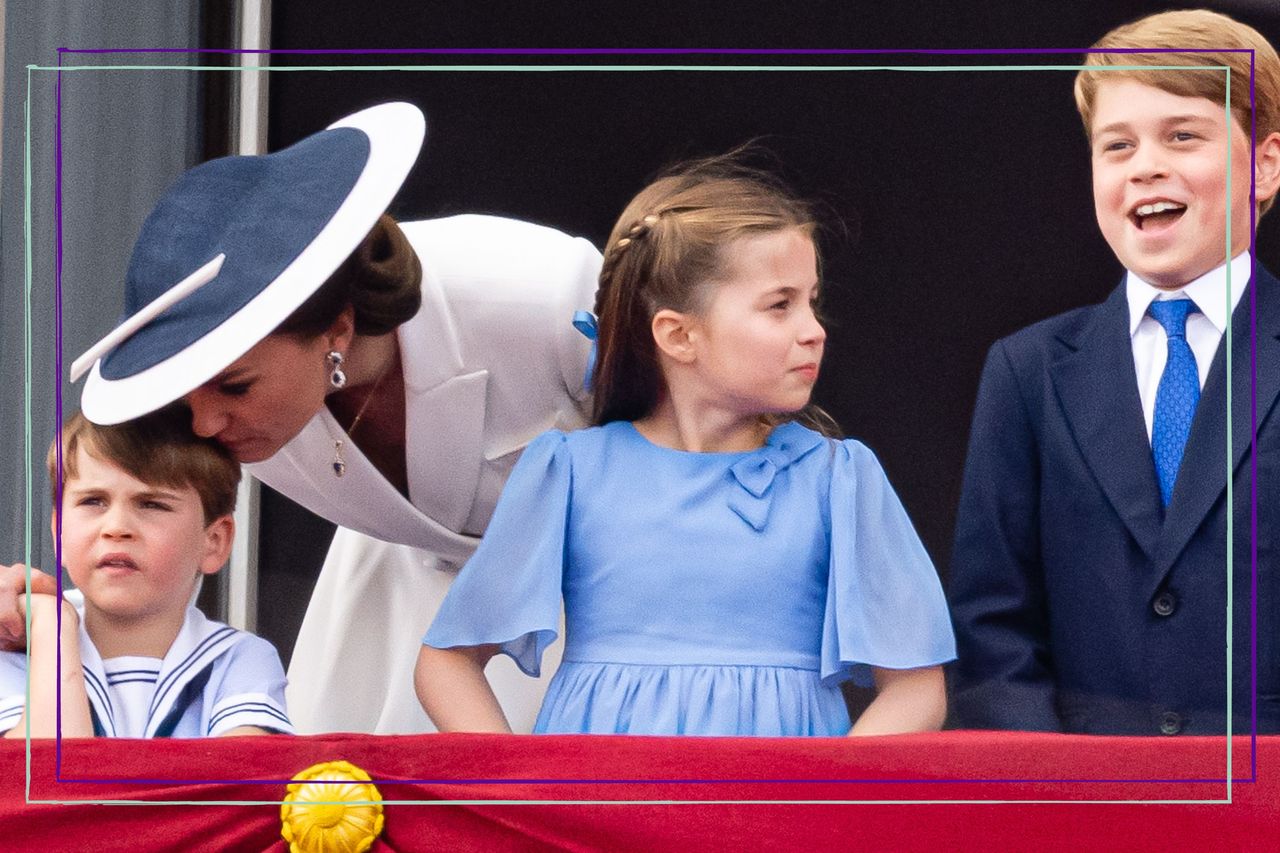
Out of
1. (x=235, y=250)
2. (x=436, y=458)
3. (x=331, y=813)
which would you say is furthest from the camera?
(x=436, y=458)

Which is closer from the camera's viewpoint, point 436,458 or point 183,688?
point 183,688

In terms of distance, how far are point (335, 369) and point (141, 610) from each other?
0.31 metres

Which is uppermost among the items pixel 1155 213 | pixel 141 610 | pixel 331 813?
pixel 1155 213

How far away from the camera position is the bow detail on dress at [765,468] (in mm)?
1815

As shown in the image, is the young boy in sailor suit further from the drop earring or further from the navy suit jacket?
the navy suit jacket

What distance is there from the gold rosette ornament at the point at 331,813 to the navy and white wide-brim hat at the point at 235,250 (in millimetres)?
407

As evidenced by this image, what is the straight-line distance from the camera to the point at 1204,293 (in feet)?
6.04

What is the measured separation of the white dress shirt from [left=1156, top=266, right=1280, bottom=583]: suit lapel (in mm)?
12

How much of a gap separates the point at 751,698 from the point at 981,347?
0.42 meters

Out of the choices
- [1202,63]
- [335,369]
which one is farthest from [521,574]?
[1202,63]

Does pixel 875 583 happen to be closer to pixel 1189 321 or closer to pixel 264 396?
pixel 1189 321

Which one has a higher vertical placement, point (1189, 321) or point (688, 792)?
point (1189, 321)

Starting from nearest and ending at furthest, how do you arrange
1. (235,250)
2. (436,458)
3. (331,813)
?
1. (331,813)
2. (235,250)
3. (436,458)

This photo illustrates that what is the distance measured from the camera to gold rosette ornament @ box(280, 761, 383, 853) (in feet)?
5.68
